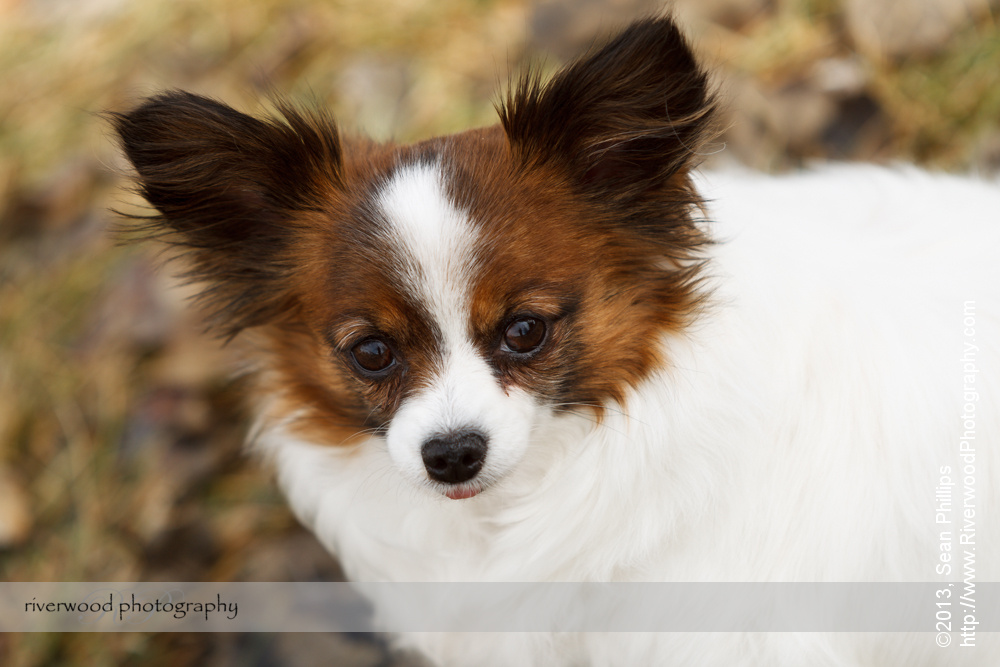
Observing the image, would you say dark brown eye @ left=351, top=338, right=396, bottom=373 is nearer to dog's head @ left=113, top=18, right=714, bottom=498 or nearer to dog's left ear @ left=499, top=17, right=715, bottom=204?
dog's head @ left=113, top=18, right=714, bottom=498

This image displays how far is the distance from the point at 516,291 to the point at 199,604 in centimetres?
232

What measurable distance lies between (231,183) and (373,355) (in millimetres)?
665

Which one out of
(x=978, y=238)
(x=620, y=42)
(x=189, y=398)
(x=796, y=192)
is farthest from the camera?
(x=189, y=398)

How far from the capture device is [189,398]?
153 inches

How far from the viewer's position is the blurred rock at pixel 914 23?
4.25m

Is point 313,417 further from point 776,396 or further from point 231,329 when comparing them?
point 776,396

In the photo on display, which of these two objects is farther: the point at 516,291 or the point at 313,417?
the point at 313,417

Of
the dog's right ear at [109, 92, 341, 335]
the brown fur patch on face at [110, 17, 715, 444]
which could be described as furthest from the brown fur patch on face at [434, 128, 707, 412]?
the dog's right ear at [109, 92, 341, 335]

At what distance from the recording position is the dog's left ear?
1.98m

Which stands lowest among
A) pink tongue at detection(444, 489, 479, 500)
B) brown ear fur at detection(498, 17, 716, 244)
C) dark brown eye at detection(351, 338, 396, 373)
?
pink tongue at detection(444, 489, 479, 500)

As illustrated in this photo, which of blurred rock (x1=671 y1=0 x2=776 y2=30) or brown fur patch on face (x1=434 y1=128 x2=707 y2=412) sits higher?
blurred rock (x1=671 y1=0 x2=776 y2=30)

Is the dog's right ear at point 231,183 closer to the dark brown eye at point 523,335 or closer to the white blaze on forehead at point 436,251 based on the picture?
the white blaze on forehead at point 436,251

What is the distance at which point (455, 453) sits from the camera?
6.73 ft

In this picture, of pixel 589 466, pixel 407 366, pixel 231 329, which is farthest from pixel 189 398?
pixel 589 466
